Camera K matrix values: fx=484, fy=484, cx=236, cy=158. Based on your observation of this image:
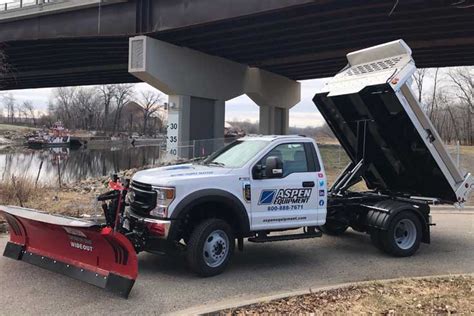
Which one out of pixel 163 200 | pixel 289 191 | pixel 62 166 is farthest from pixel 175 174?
pixel 62 166

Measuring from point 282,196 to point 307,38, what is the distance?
927 inches

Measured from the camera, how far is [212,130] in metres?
36.2

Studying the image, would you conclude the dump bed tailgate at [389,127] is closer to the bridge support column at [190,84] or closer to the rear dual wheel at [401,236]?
the rear dual wheel at [401,236]


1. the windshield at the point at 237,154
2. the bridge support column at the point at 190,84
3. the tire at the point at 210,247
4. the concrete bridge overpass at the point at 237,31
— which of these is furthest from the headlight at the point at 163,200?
the bridge support column at the point at 190,84

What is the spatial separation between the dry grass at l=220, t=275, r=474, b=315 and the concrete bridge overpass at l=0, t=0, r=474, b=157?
1622 cm

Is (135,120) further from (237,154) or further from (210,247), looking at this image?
(210,247)

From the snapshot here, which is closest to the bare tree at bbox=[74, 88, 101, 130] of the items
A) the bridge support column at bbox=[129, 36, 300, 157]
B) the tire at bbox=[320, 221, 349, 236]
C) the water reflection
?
the water reflection

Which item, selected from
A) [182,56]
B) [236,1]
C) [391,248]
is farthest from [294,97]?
[391,248]

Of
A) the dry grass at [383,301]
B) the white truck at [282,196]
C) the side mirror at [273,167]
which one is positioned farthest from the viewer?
the side mirror at [273,167]

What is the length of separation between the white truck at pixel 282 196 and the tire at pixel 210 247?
0.05ft

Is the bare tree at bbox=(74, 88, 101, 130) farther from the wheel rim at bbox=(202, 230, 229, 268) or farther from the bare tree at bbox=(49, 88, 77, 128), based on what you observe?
the wheel rim at bbox=(202, 230, 229, 268)

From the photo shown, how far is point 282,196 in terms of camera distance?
7504mm

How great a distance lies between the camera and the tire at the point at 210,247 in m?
6.72

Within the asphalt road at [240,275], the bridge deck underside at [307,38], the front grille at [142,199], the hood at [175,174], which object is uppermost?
the bridge deck underside at [307,38]
